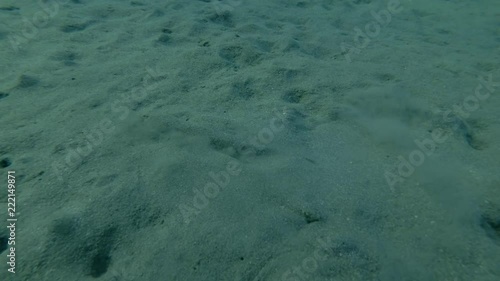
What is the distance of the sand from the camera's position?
7.39 feet

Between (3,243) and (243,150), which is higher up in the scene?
(243,150)

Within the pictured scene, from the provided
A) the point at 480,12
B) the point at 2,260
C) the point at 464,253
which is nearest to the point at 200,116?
the point at 2,260

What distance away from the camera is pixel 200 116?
11.1 feet

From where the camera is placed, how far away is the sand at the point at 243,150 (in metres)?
2.25

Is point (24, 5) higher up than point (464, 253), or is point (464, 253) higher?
point (24, 5)

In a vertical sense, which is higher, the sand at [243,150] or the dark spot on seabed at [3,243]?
the sand at [243,150]

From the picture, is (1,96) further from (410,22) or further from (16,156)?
(410,22)

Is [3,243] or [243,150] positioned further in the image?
[243,150]

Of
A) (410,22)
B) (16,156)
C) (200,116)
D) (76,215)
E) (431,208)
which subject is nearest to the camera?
(76,215)

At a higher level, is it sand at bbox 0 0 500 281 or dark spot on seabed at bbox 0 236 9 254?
sand at bbox 0 0 500 281

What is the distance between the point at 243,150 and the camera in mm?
3057

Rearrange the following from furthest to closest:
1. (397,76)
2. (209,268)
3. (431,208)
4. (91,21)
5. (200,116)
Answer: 1. (91,21)
2. (397,76)
3. (200,116)
4. (431,208)
5. (209,268)

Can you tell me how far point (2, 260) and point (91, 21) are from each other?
397 centimetres

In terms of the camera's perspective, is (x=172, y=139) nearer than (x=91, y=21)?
Yes
